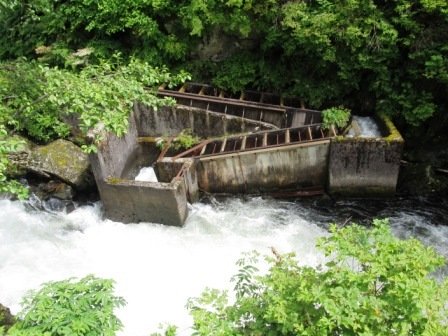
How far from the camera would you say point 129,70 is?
22.8 ft

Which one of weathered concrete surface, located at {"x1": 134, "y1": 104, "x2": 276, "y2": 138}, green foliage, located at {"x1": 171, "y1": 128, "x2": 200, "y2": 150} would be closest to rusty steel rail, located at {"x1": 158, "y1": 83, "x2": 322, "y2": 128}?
weathered concrete surface, located at {"x1": 134, "y1": 104, "x2": 276, "y2": 138}

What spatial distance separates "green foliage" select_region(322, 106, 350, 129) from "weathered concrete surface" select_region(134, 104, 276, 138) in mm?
1502

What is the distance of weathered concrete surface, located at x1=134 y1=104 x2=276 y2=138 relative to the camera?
37.0ft

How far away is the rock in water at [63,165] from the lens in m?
10.8

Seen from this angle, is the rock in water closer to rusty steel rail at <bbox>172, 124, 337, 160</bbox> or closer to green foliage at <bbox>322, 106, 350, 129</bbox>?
rusty steel rail at <bbox>172, 124, 337, 160</bbox>

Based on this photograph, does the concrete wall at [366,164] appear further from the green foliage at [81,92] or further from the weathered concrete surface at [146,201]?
the green foliage at [81,92]

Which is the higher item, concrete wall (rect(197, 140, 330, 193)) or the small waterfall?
concrete wall (rect(197, 140, 330, 193))

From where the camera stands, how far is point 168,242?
944 cm

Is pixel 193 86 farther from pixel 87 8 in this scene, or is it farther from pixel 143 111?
pixel 87 8

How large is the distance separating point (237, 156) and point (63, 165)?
4.86 metres

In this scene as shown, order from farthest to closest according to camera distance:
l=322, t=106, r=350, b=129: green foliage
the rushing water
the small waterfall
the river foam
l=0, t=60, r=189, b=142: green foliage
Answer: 1. the small waterfall
2. l=322, t=106, r=350, b=129: green foliage
3. the rushing water
4. the river foam
5. l=0, t=60, r=189, b=142: green foliage

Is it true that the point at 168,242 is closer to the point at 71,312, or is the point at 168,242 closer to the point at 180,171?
the point at 180,171

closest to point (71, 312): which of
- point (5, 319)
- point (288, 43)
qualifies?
point (5, 319)

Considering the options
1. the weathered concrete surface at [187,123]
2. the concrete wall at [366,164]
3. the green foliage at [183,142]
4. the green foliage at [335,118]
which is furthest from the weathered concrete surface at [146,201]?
the green foliage at [335,118]
